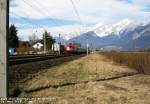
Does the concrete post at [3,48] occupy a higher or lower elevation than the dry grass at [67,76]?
higher

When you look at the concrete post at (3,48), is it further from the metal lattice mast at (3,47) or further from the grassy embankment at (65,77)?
the grassy embankment at (65,77)

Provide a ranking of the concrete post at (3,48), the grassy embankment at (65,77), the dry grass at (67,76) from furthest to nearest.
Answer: the dry grass at (67,76) → the grassy embankment at (65,77) → the concrete post at (3,48)

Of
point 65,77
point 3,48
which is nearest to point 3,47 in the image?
point 3,48

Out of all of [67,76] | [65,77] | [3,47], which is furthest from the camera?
[67,76]

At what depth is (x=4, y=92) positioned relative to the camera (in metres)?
11.9

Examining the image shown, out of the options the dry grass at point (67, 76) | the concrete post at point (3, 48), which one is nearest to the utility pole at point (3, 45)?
the concrete post at point (3, 48)

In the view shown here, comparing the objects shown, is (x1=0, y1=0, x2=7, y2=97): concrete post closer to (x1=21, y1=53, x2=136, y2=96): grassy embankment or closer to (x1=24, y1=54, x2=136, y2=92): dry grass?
(x1=21, y1=53, x2=136, y2=96): grassy embankment

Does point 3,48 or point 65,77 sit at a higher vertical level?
point 3,48

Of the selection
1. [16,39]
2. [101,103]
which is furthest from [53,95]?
[16,39]

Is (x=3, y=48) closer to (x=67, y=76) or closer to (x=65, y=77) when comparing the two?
(x=65, y=77)

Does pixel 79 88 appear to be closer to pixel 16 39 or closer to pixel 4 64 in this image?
pixel 4 64

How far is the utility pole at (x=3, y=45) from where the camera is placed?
11679 mm

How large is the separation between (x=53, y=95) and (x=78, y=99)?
42.9 inches

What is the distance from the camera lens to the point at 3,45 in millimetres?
11859
